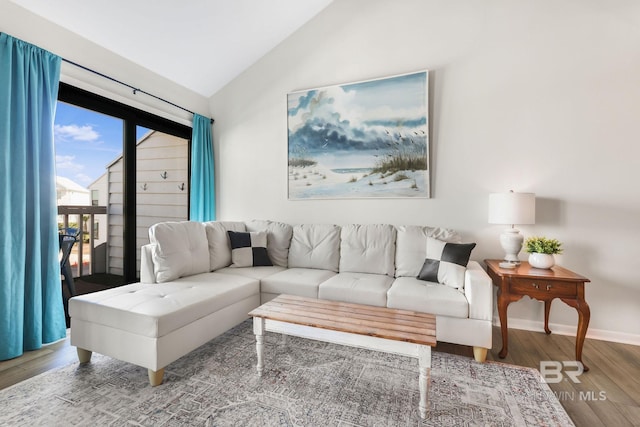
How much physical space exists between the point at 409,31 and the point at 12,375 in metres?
4.25

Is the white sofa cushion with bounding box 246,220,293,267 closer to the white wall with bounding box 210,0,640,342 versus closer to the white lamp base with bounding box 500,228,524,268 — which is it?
the white wall with bounding box 210,0,640,342

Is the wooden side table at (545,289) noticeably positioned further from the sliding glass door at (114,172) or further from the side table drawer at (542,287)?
the sliding glass door at (114,172)

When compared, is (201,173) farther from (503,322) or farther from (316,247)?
(503,322)

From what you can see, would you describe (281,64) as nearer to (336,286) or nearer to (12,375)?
(336,286)

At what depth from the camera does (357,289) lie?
233 cm

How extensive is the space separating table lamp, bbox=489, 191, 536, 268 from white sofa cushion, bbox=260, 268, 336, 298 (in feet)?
5.05

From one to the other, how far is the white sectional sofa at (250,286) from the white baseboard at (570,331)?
2.67ft

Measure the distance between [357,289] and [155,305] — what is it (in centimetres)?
144

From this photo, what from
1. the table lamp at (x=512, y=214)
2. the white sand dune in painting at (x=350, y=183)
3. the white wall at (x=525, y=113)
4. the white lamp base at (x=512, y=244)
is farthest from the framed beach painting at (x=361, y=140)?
the white lamp base at (x=512, y=244)

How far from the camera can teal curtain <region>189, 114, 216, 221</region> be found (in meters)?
3.69

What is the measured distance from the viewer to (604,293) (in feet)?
8.07

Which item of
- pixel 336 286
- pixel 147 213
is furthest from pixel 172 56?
pixel 336 286

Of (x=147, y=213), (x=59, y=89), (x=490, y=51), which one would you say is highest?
(x=490, y=51)

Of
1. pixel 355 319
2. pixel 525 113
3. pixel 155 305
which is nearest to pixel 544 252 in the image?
pixel 525 113
